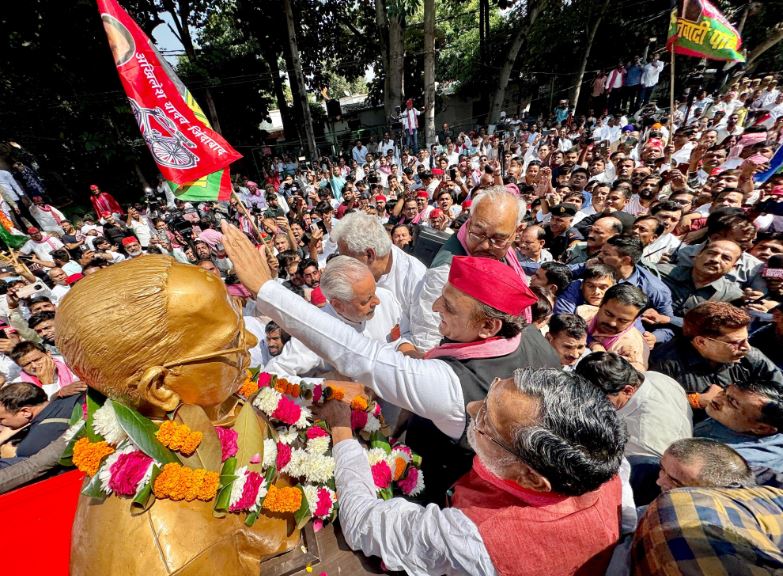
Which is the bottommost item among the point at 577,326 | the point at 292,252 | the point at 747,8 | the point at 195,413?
the point at 292,252

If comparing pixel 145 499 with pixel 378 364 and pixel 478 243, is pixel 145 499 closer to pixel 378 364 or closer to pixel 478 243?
pixel 378 364

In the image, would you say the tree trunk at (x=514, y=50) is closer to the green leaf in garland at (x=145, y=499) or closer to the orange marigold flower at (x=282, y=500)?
the orange marigold flower at (x=282, y=500)

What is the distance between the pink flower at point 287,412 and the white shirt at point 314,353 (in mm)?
385

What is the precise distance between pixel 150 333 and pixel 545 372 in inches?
53.9

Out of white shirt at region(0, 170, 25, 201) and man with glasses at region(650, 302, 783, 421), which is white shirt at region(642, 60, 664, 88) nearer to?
man with glasses at region(650, 302, 783, 421)

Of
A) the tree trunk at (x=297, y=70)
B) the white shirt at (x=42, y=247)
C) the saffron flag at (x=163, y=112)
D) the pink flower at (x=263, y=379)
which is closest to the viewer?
the pink flower at (x=263, y=379)

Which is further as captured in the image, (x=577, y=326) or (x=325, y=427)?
(x=577, y=326)

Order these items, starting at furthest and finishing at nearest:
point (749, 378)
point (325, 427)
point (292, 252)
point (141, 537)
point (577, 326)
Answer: point (292, 252), point (577, 326), point (749, 378), point (325, 427), point (141, 537)

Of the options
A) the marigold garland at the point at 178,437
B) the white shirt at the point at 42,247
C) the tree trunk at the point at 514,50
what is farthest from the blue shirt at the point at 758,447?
the tree trunk at the point at 514,50

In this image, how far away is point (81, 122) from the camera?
51.1 feet

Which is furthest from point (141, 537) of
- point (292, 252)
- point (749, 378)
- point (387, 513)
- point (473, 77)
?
point (473, 77)

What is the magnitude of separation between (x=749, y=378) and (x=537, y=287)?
6.03 ft

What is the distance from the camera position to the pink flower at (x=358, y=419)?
79.3 inches

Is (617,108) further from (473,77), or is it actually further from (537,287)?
(537,287)
